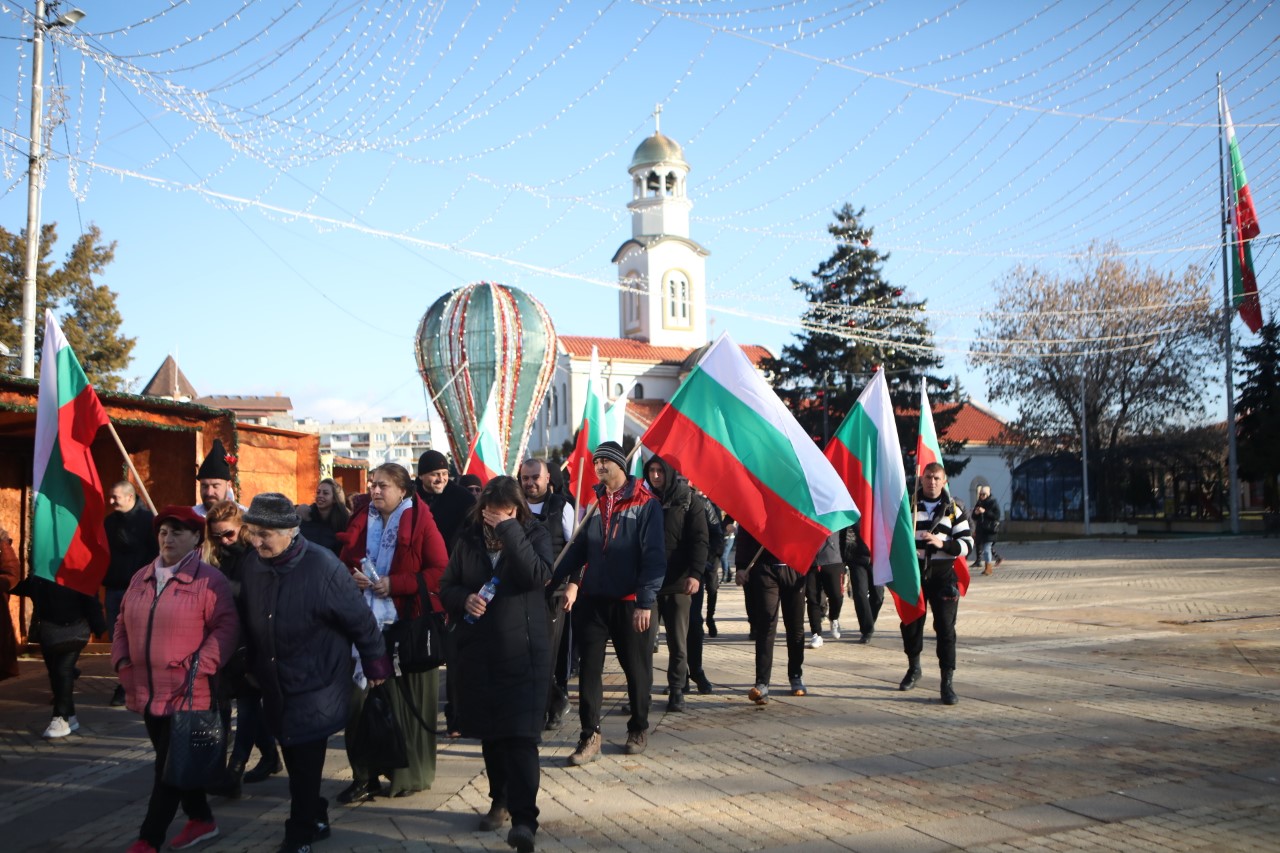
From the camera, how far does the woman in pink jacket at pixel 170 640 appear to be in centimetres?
542

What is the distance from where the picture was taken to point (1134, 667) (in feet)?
34.8

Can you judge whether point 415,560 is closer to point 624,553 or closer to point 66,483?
point 624,553

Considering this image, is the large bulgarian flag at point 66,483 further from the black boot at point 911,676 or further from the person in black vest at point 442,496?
the black boot at point 911,676

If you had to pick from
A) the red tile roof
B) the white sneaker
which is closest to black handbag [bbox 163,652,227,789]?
the white sneaker

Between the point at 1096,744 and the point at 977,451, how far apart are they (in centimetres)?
6915

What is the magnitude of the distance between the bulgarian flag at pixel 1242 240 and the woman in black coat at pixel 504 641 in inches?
1065

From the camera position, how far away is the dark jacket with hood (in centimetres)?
894

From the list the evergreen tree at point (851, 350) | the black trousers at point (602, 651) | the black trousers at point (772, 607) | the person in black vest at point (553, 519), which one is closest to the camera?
the black trousers at point (602, 651)

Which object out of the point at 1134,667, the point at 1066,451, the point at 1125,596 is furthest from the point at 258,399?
the point at 1134,667

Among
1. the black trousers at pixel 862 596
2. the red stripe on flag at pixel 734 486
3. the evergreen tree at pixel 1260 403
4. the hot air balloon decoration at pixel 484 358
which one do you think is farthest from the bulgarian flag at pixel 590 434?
the evergreen tree at pixel 1260 403

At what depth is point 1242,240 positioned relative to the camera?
3044 cm

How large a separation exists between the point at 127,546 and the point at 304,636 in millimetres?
4533

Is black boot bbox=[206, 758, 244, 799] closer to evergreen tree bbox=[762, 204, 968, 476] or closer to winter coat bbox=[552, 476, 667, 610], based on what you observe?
winter coat bbox=[552, 476, 667, 610]

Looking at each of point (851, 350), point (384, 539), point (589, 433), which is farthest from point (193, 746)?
point (851, 350)
